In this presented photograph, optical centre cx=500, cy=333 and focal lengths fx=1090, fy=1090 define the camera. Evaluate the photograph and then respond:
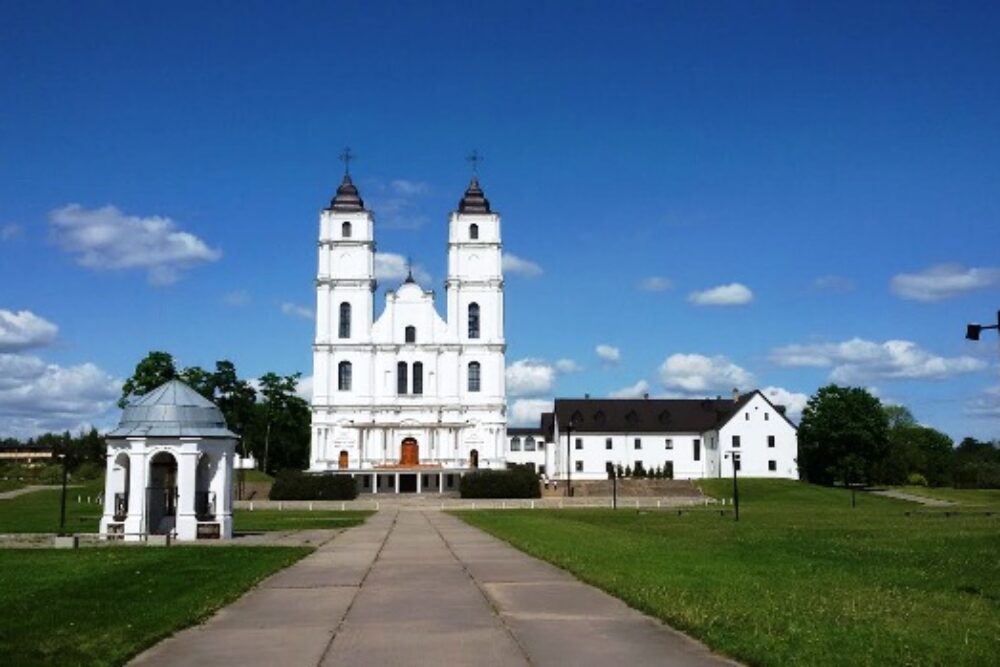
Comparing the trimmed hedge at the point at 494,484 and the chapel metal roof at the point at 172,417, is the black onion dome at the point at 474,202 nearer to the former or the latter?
the trimmed hedge at the point at 494,484

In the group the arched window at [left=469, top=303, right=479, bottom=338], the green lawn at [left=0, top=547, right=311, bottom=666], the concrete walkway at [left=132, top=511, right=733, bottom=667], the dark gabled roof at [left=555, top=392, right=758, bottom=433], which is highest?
the arched window at [left=469, top=303, right=479, bottom=338]

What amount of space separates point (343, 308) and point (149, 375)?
17.2 metres

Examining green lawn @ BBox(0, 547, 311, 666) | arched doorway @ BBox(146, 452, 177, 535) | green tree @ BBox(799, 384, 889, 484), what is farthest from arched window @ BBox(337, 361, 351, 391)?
green lawn @ BBox(0, 547, 311, 666)

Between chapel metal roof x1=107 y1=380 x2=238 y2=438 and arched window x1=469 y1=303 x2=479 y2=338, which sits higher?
arched window x1=469 y1=303 x2=479 y2=338

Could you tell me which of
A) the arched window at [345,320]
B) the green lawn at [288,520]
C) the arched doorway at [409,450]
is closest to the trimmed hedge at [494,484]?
the arched doorway at [409,450]

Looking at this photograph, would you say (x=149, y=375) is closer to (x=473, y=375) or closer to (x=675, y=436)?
(x=473, y=375)

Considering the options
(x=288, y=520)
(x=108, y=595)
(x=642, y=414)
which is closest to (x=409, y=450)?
(x=642, y=414)

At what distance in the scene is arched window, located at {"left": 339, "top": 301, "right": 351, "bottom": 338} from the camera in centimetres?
9550

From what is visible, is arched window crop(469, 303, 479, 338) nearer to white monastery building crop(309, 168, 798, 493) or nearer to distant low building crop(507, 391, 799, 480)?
white monastery building crop(309, 168, 798, 493)

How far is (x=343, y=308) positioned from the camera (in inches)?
3767

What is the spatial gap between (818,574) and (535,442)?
106m

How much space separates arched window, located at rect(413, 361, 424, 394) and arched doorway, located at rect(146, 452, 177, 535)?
57.0 metres

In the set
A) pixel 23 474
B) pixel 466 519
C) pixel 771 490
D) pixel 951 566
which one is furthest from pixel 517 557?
pixel 23 474

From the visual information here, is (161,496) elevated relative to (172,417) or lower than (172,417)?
lower
